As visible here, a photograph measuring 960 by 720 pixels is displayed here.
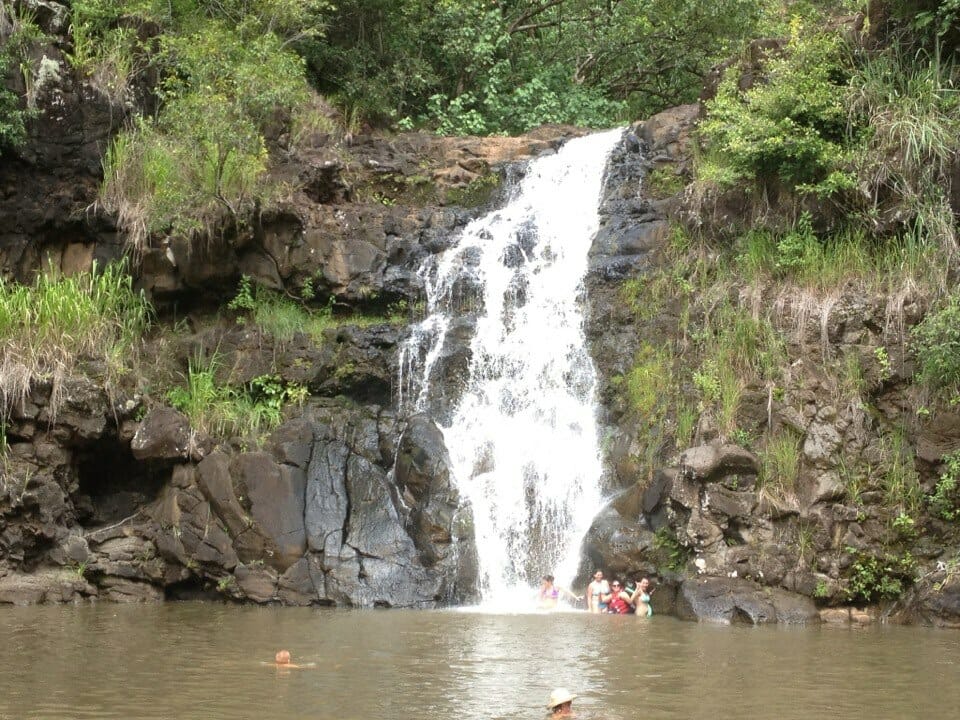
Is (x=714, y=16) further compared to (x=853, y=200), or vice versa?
(x=714, y=16)

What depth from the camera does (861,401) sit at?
1367 cm

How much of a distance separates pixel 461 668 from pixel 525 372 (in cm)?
783

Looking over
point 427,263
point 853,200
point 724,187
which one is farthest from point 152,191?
point 853,200

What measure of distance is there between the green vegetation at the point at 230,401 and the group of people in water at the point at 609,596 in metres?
4.91

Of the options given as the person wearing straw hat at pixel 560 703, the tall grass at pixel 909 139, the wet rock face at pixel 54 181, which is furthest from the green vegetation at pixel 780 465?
the wet rock face at pixel 54 181

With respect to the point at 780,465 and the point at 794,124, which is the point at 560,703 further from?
the point at 794,124

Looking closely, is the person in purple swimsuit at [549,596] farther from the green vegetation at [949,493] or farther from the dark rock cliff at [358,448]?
the green vegetation at [949,493]

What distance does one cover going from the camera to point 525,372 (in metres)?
16.3

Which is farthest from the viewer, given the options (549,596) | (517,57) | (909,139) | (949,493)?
(517,57)

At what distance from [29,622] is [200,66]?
10.2m

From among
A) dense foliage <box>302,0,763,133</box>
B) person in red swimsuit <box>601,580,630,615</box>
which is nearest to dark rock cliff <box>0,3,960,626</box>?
person in red swimsuit <box>601,580,630,615</box>

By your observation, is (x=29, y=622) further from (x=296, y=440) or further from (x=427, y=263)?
(x=427, y=263)

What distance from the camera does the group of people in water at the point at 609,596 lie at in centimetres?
1297

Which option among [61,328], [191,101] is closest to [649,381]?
[61,328]
